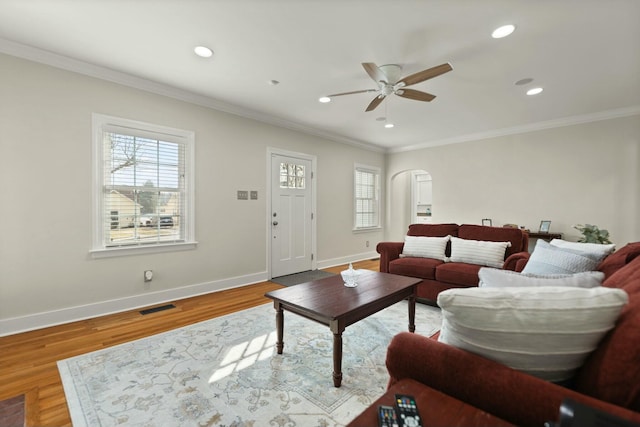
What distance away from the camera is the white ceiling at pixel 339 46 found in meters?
2.18

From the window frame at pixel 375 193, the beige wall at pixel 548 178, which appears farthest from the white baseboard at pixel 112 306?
the beige wall at pixel 548 178

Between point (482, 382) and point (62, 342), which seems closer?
point (482, 382)

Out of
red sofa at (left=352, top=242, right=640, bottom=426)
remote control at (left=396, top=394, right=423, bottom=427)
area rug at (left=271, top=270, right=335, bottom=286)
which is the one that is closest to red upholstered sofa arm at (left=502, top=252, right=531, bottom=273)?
red sofa at (left=352, top=242, right=640, bottom=426)

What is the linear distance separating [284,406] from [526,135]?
5.80 metres

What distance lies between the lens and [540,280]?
1276 mm

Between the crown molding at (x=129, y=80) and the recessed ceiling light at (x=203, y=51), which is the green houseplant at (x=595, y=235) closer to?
the crown molding at (x=129, y=80)

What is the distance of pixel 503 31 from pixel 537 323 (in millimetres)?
2592

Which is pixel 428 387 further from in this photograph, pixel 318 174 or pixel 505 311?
pixel 318 174

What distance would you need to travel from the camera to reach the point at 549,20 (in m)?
2.28

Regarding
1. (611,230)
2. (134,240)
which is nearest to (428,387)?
(134,240)

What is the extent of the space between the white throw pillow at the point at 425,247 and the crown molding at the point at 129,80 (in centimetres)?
281

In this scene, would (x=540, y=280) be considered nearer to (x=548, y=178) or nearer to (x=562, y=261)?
(x=562, y=261)

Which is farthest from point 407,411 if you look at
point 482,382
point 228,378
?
point 228,378

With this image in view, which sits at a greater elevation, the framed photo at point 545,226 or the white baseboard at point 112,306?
the framed photo at point 545,226
